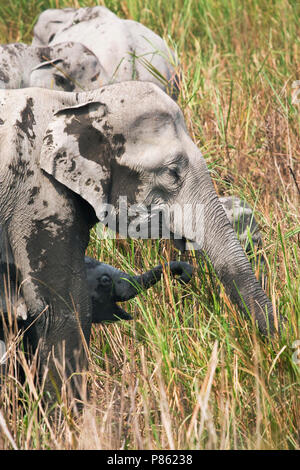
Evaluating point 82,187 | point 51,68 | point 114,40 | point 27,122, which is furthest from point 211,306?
point 114,40

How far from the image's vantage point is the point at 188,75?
5.91m

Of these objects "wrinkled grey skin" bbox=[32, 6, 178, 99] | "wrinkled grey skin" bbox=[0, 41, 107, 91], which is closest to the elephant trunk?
"wrinkled grey skin" bbox=[0, 41, 107, 91]

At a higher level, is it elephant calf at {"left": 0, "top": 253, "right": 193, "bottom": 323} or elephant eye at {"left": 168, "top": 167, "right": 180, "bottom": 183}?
elephant eye at {"left": 168, "top": 167, "right": 180, "bottom": 183}

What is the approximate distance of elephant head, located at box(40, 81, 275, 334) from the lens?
327cm

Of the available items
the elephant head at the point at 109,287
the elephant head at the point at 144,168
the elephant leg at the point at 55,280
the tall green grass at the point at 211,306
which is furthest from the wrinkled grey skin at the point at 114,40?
the elephant leg at the point at 55,280

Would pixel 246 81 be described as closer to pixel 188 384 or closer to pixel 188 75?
pixel 188 75

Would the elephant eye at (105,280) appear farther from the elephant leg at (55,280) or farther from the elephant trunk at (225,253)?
the elephant trunk at (225,253)

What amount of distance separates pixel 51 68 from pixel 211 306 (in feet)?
7.16

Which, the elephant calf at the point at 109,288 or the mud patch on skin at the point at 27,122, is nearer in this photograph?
the mud patch on skin at the point at 27,122

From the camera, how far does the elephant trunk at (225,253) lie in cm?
330

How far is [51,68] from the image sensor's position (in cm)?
531

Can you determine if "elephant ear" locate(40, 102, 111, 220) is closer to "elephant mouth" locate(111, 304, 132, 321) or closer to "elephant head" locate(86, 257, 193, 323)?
"elephant head" locate(86, 257, 193, 323)

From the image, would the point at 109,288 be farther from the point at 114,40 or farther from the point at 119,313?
the point at 114,40

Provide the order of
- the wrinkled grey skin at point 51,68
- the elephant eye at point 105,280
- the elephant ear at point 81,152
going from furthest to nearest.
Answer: the wrinkled grey skin at point 51,68 < the elephant eye at point 105,280 < the elephant ear at point 81,152
